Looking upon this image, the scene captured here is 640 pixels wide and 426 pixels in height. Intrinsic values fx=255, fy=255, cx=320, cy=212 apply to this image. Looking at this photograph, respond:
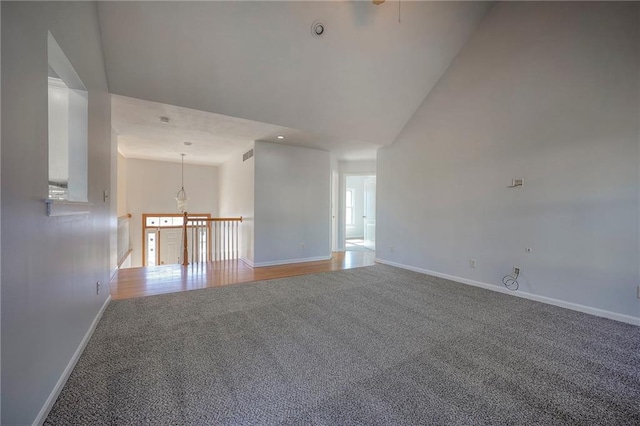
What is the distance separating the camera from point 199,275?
430cm

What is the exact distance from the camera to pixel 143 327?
2422 mm

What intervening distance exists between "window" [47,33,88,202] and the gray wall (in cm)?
15

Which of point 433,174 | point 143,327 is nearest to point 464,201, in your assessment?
point 433,174

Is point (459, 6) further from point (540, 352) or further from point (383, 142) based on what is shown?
point (540, 352)

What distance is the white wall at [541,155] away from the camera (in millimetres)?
2672

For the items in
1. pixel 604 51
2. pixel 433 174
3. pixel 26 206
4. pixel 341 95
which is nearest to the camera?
pixel 26 206

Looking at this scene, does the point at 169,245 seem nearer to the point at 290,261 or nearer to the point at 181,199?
the point at 181,199

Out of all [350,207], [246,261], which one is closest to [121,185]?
[246,261]

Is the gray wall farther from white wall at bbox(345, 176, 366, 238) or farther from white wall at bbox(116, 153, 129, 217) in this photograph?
white wall at bbox(345, 176, 366, 238)

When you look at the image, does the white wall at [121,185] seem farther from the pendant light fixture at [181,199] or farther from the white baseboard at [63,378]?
the white baseboard at [63,378]

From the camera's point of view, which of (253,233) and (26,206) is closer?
(26,206)

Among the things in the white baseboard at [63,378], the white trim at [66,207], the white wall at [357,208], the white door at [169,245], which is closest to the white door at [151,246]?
the white door at [169,245]

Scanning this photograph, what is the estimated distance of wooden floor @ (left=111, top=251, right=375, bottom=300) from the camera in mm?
3592

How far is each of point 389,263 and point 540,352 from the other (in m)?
3.18
